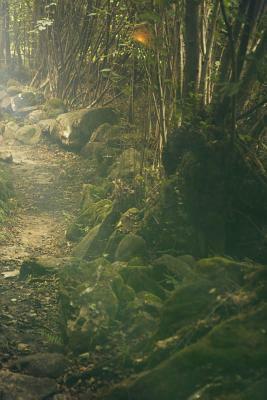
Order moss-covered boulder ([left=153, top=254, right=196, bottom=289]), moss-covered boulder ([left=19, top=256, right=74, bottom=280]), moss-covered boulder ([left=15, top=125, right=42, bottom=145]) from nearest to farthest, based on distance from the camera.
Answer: moss-covered boulder ([left=153, top=254, right=196, bottom=289])
moss-covered boulder ([left=19, top=256, right=74, bottom=280])
moss-covered boulder ([left=15, top=125, right=42, bottom=145])

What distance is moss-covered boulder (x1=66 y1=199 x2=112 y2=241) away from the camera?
7434mm

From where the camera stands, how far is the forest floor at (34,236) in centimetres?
459

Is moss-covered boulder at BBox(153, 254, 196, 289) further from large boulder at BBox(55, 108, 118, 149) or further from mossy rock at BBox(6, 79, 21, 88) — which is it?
mossy rock at BBox(6, 79, 21, 88)

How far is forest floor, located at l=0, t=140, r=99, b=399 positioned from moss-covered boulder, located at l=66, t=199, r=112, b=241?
0.18m

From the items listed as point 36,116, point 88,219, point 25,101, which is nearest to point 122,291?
point 88,219

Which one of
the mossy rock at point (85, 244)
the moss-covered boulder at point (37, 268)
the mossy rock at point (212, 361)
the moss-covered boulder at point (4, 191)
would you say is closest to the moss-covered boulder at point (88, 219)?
the mossy rock at point (85, 244)

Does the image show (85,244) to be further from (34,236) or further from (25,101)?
(25,101)

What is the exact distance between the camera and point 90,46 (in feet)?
41.9

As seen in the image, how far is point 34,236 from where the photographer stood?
7641 millimetres

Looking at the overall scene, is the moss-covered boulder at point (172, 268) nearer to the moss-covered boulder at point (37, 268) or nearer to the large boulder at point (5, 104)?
the moss-covered boulder at point (37, 268)

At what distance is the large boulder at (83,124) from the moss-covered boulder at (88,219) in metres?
3.73

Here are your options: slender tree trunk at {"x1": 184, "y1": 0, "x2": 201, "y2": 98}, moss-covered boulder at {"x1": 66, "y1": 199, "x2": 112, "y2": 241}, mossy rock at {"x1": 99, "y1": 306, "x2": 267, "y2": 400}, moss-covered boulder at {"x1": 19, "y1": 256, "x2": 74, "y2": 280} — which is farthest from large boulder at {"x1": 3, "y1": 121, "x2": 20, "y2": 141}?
mossy rock at {"x1": 99, "y1": 306, "x2": 267, "y2": 400}

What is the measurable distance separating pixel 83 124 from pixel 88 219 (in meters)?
4.18

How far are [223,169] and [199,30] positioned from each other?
1.58m
